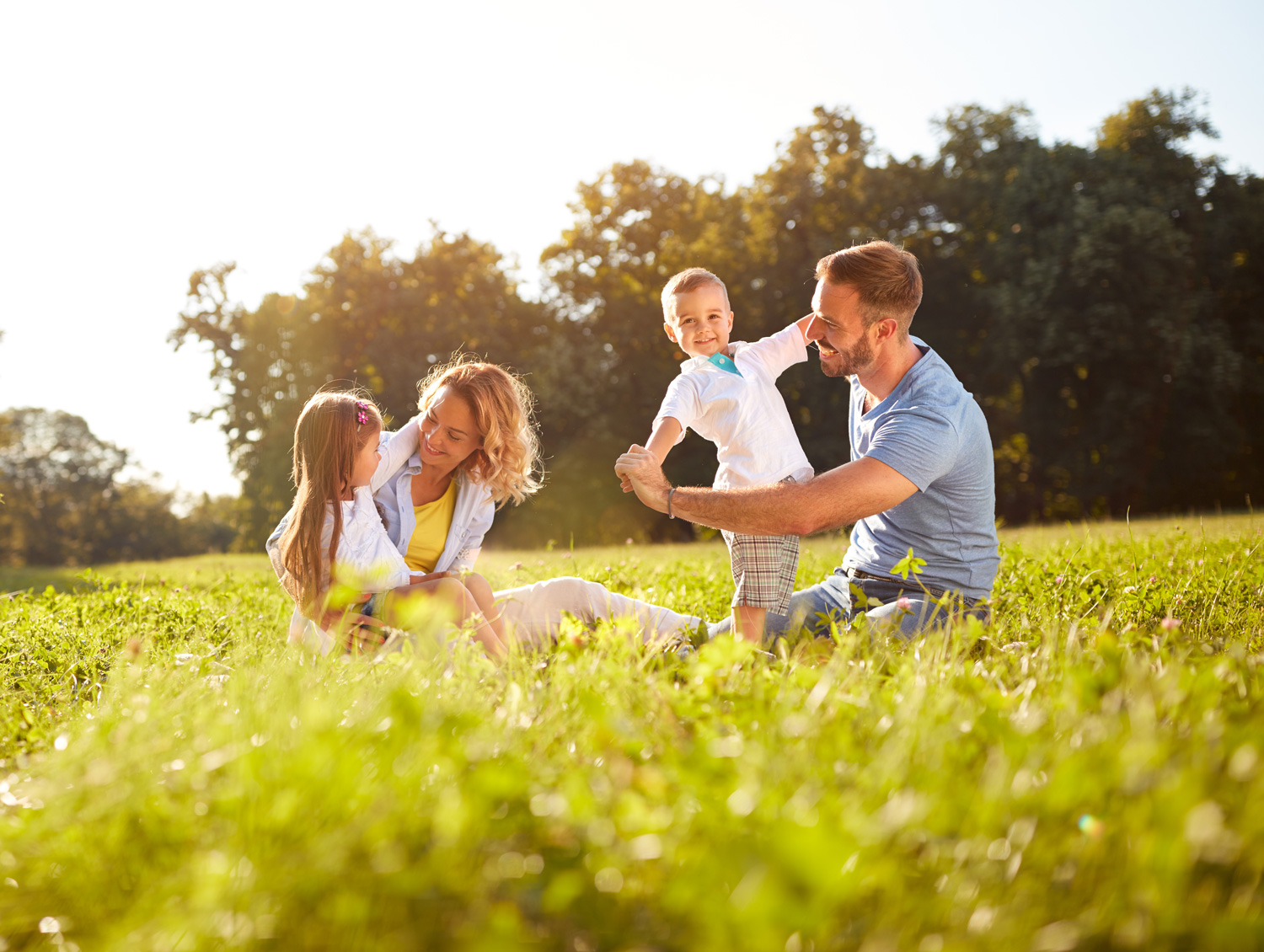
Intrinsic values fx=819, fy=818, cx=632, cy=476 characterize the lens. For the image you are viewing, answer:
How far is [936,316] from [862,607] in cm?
2444

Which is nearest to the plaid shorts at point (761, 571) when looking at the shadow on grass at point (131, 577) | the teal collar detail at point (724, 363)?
the teal collar detail at point (724, 363)

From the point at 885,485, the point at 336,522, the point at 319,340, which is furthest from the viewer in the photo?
the point at 319,340

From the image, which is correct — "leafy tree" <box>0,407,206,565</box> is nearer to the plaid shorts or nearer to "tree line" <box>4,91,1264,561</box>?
"tree line" <box>4,91,1264,561</box>

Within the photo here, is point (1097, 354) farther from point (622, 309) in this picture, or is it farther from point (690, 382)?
point (690, 382)

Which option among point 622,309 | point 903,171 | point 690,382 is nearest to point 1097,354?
point 903,171

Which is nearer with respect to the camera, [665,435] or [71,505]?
[665,435]

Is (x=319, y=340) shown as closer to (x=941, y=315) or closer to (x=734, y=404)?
(x=941, y=315)

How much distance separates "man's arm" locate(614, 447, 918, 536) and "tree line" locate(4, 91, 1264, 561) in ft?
59.7

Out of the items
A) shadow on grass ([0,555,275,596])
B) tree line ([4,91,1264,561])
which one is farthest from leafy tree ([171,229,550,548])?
shadow on grass ([0,555,275,596])

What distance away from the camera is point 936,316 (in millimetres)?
26250

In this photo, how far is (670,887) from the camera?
4.20 ft

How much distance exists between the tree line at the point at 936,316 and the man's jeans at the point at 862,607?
1777 cm

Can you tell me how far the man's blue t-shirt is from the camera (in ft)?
12.5

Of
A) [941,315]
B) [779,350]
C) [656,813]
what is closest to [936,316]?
[941,315]
